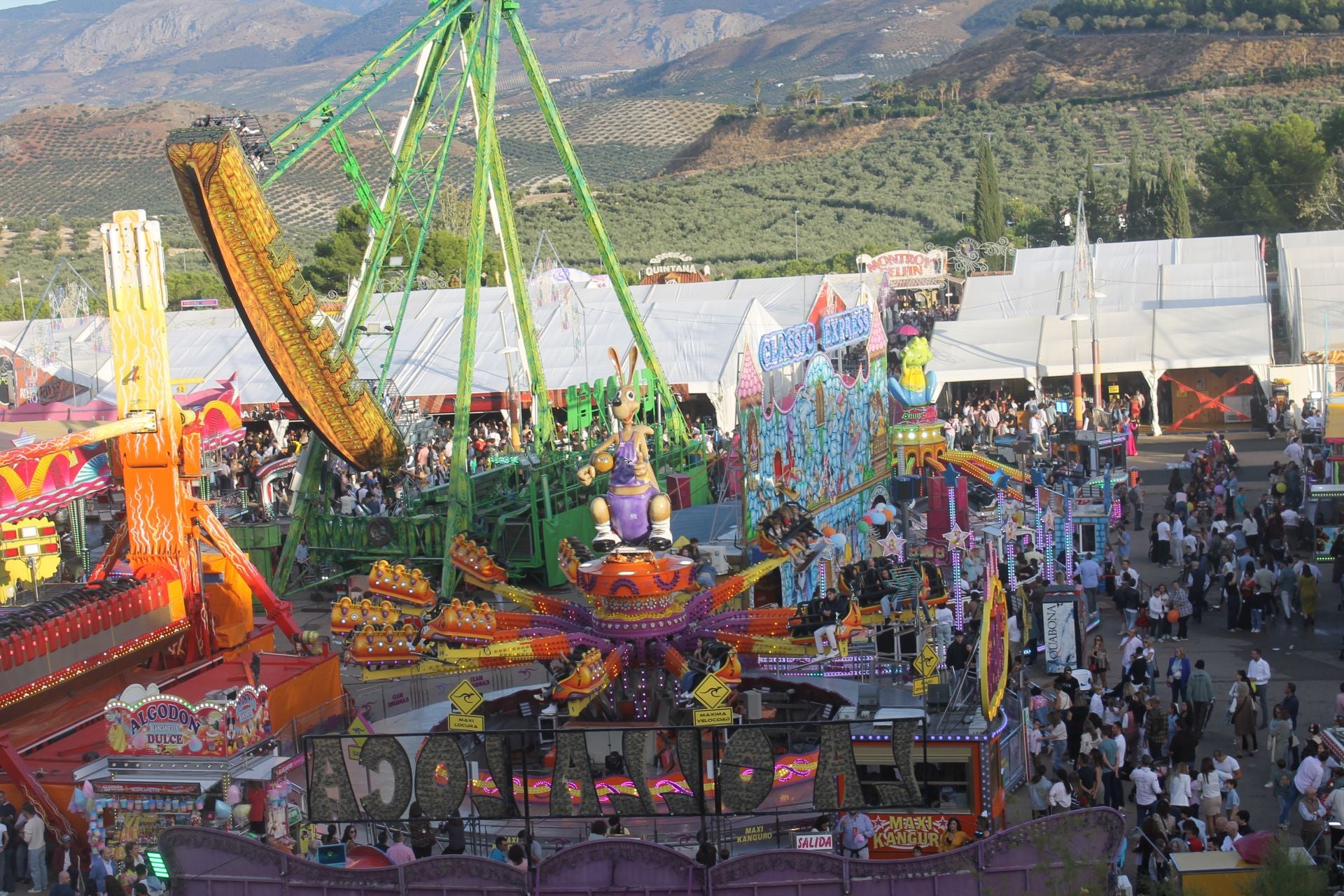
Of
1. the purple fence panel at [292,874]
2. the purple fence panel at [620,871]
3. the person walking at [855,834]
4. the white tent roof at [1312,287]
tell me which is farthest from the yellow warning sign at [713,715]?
the white tent roof at [1312,287]

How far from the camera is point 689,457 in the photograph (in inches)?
1130

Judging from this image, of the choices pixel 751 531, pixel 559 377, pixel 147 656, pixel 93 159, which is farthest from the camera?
pixel 93 159

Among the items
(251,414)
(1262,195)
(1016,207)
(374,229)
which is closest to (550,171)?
(1016,207)

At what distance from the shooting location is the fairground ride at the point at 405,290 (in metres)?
18.3

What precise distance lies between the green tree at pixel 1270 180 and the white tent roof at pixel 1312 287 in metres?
17.0

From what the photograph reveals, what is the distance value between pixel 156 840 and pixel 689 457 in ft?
53.9

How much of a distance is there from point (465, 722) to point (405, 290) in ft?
43.0

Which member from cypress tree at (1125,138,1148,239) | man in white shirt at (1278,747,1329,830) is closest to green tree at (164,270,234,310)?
cypress tree at (1125,138,1148,239)

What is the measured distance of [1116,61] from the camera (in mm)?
123125

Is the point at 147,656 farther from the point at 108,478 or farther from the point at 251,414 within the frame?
the point at 251,414

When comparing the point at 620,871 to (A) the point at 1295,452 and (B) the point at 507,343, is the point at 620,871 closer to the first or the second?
(A) the point at 1295,452

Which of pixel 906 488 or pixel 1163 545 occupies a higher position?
pixel 906 488

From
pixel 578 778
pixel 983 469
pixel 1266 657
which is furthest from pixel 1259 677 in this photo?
pixel 983 469

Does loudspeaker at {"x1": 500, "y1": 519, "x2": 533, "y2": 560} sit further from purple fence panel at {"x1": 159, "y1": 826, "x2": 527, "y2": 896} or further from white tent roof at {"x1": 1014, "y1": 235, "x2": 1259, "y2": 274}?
white tent roof at {"x1": 1014, "y1": 235, "x2": 1259, "y2": 274}
